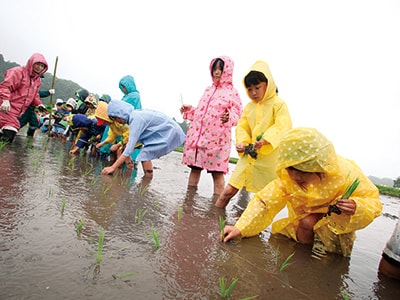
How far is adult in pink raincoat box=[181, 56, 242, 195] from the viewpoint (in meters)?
3.64

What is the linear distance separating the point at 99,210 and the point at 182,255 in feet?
2.40

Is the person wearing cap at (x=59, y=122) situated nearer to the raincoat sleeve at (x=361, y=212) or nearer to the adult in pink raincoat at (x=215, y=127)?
the adult in pink raincoat at (x=215, y=127)

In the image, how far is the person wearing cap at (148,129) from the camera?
12.9 ft

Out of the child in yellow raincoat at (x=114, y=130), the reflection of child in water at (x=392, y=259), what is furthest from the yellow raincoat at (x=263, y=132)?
the child in yellow raincoat at (x=114, y=130)

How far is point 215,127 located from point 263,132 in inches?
38.3

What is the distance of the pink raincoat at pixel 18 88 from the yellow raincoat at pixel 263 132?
3.82 metres

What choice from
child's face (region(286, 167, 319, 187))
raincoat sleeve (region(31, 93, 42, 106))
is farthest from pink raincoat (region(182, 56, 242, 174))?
raincoat sleeve (region(31, 93, 42, 106))

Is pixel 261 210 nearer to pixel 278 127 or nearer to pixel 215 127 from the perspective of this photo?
pixel 278 127

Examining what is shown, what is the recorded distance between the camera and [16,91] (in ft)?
15.0

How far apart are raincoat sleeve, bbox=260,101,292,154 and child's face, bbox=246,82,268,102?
196 mm

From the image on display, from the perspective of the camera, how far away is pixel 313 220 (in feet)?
6.40

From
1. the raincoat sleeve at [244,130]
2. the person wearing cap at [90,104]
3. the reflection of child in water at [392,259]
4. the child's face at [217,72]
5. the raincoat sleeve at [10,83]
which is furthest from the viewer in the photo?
the person wearing cap at [90,104]

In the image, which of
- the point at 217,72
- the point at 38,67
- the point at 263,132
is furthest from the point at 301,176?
the point at 38,67

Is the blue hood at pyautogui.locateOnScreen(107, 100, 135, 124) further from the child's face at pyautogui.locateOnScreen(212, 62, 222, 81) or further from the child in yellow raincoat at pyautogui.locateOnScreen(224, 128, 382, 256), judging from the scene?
the child in yellow raincoat at pyautogui.locateOnScreen(224, 128, 382, 256)
